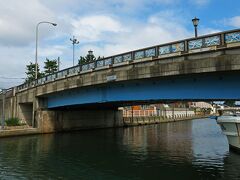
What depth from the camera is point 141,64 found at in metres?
26.1

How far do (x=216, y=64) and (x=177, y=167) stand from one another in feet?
24.6

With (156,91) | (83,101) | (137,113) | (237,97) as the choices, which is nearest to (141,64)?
(156,91)

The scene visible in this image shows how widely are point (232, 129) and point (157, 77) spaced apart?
28.3 ft

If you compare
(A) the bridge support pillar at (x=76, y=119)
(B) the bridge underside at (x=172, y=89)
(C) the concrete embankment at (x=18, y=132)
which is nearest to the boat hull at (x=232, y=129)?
(B) the bridge underside at (x=172, y=89)

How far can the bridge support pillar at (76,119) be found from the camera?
4444 centimetres

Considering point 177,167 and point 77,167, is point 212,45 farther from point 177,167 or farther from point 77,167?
point 77,167

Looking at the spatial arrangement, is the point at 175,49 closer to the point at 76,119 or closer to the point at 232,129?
the point at 232,129

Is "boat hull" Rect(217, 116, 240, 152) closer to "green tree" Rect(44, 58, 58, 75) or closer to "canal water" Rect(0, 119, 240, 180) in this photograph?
"canal water" Rect(0, 119, 240, 180)

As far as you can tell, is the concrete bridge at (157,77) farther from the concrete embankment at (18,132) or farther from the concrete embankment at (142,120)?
the concrete embankment at (142,120)

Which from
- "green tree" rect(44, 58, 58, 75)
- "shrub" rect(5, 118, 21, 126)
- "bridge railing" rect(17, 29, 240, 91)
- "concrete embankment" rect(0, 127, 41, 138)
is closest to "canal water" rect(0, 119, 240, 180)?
"concrete embankment" rect(0, 127, 41, 138)

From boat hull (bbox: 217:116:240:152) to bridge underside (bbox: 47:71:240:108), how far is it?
178 inches

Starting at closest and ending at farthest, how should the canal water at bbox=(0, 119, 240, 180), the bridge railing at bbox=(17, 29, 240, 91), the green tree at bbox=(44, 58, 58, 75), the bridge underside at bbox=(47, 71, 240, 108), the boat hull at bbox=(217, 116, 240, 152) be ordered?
the canal water at bbox=(0, 119, 240, 180), the bridge railing at bbox=(17, 29, 240, 91), the bridge underside at bbox=(47, 71, 240, 108), the boat hull at bbox=(217, 116, 240, 152), the green tree at bbox=(44, 58, 58, 75)

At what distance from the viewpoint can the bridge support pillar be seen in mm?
44438

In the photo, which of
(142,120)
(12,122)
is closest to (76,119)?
(12,122)
